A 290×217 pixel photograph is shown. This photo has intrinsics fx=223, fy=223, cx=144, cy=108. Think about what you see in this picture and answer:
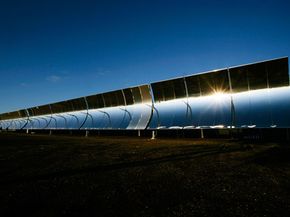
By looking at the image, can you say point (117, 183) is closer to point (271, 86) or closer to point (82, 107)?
point (271, 86)

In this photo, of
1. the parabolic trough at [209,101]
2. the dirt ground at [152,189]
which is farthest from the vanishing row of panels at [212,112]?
the dirt ground at [152,189]

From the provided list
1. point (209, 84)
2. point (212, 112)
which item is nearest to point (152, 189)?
point (212, 112)

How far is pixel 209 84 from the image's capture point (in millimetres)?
→ 18719

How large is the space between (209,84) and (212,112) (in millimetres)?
2390

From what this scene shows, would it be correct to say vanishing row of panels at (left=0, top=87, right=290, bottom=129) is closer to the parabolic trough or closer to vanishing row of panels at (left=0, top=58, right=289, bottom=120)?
the parabolic trough

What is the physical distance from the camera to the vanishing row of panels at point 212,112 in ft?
48.2

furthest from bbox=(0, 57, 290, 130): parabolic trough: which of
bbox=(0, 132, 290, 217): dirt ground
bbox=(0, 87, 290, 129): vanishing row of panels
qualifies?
bbox=(0, 132, 290, 217): dirt ground

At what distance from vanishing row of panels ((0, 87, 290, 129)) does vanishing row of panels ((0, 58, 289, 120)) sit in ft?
1.67

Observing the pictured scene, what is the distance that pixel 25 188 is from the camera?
5.53 meters

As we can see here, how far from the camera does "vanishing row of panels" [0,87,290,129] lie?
48.2 ft

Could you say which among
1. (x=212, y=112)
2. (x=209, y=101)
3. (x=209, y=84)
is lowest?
(x=212, y=112)

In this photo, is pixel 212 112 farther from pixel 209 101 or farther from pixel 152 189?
pixel 152 189

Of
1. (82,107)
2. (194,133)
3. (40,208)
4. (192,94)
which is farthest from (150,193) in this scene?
(82,107)

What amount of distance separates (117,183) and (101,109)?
27.4 meters
